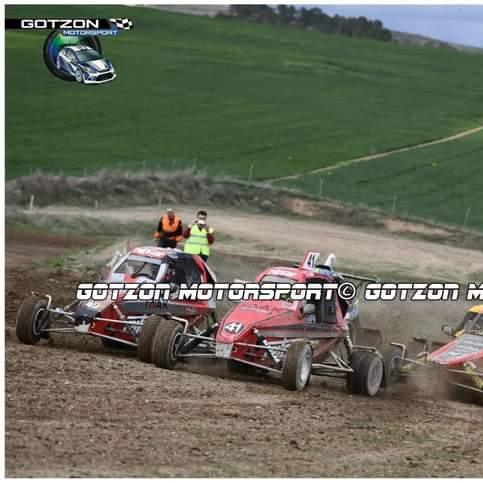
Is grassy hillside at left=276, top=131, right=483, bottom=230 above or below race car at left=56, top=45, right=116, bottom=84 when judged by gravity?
below

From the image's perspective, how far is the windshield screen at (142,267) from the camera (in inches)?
771

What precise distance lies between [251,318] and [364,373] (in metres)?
1.85

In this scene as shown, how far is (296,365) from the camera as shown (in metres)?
16.6

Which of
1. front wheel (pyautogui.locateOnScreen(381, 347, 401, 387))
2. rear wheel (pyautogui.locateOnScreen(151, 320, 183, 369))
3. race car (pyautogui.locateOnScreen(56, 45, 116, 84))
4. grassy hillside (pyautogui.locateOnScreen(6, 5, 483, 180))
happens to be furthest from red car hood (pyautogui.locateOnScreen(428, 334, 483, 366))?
grassy hillside (pyautogui.locateOnScreen(6, 5, 483, 180))

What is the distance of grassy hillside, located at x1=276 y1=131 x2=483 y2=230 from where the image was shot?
3659 centimetres

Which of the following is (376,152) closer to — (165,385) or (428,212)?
(428,212)

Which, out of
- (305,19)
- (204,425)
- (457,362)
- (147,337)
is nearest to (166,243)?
(147,337)

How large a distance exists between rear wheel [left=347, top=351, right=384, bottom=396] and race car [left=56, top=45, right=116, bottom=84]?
5658 mm

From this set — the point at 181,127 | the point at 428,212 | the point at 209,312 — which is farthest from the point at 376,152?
the point at 209,312

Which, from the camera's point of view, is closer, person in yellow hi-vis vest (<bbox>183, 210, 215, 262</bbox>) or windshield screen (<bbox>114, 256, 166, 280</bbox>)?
windshield screen (<bbox>114, 256, 166, 280</bbox>)

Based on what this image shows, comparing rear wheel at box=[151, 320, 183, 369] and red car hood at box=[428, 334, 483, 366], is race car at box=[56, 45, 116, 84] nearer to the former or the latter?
rear wheel at box=[151, 320, 183, 369]

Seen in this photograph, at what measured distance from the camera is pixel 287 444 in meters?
13.2

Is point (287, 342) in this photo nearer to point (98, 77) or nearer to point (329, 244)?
point (98, 77)

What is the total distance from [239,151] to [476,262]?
552 inches
